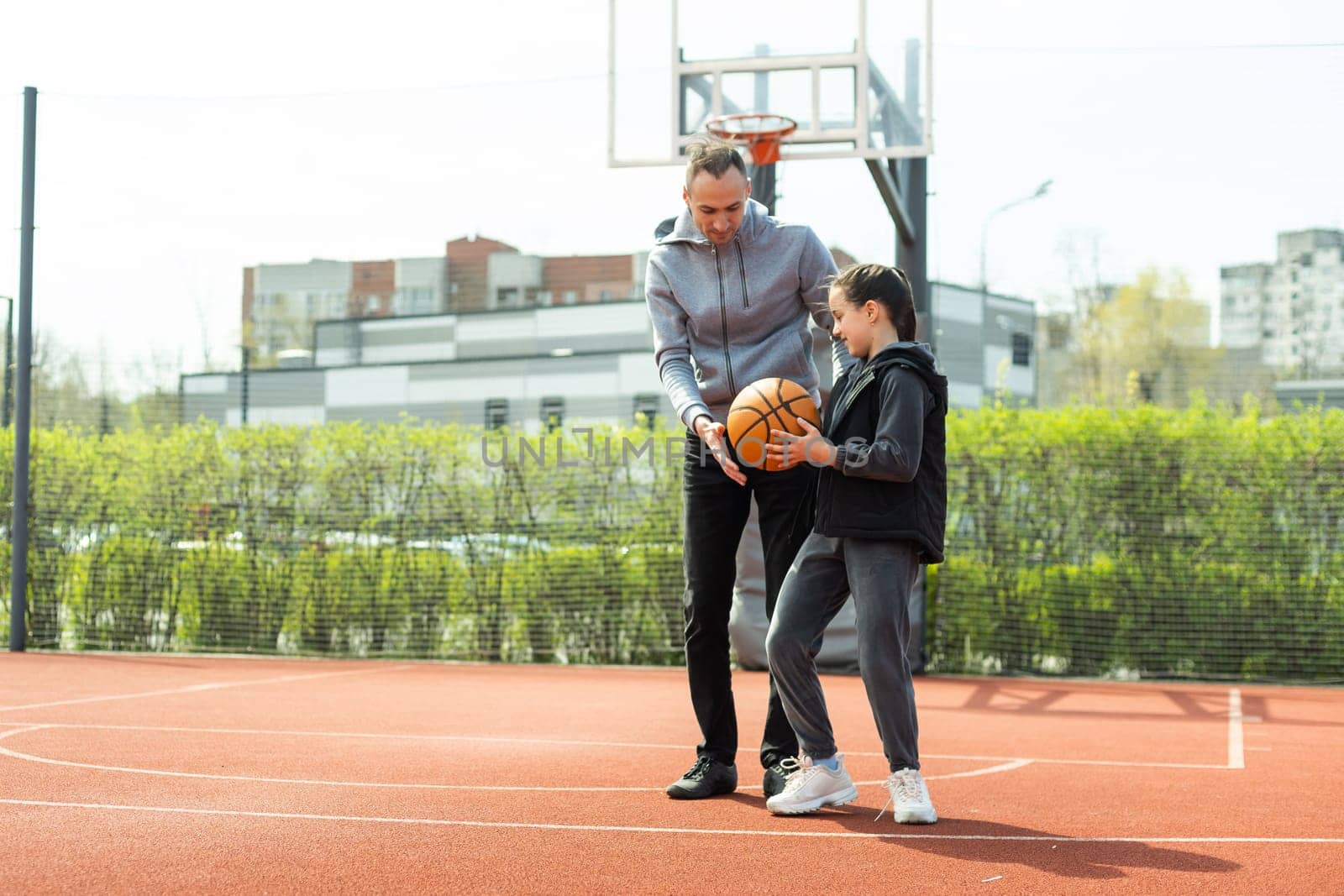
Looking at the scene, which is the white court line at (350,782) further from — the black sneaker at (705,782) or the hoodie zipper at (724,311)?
the hoodie zipper at (724,311)

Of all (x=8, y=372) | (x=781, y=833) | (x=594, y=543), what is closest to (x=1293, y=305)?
(x=594, y=543)

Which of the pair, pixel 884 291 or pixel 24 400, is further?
pixel 24 400

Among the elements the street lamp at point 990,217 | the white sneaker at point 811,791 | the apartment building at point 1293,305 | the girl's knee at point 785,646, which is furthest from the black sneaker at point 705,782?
the street lamp at point 990,217

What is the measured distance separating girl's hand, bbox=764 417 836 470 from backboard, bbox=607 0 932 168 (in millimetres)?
5493

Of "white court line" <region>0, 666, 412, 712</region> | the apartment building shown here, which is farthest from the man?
the apartment building

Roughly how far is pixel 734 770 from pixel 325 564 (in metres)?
7.08

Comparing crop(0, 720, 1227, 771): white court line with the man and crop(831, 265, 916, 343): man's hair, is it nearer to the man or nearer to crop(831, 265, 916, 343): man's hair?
the man

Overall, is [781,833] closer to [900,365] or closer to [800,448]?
[800,448]

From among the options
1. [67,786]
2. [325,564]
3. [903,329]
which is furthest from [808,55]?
[67,786]

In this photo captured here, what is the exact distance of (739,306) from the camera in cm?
398

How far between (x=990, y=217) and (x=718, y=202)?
50.3ft

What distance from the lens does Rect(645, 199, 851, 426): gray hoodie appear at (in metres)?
3.98

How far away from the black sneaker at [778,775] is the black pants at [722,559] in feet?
0.14

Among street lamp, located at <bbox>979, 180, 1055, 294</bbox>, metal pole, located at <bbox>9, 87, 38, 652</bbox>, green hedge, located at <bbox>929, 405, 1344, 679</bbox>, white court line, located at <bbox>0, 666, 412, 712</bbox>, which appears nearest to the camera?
white court line, located at <bbox>0, 666, 412, 712</bbox>
